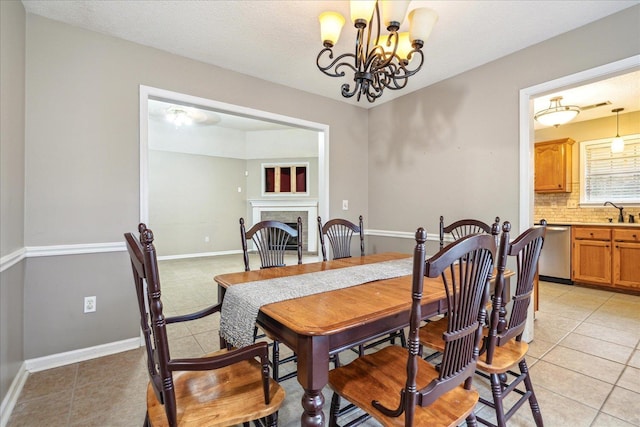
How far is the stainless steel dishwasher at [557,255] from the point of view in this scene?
434 centimetres

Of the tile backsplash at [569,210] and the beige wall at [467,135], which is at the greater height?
the beige wall at [467,135]

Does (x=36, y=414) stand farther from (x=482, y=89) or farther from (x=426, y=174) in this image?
(x=482, y=89)

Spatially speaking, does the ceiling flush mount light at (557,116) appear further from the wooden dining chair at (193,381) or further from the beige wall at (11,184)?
the beige wall at (11,184)

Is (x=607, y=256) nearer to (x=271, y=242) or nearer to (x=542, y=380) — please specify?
(x=542, y=380)

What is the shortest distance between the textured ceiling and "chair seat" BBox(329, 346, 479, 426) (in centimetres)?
219

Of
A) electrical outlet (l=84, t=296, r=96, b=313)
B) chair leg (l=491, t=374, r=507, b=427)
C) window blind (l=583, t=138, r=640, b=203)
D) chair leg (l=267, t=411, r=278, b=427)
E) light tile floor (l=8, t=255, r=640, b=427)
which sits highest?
window blind (l=583, t=138, r=640, b=203)

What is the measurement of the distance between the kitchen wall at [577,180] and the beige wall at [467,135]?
2.66 metres

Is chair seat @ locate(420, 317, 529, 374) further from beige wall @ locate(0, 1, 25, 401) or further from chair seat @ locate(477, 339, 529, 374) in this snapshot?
beige wall @ locate(0, 1, 25, 401)

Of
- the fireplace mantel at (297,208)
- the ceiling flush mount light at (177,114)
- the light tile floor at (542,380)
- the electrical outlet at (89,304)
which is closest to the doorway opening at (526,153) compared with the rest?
the light tile floor at (542,380)

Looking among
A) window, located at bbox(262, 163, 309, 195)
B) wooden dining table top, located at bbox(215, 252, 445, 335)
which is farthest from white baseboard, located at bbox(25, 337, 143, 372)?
window, located at bbox(262, 163, 309, 195)

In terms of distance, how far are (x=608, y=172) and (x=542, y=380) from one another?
4164 millimetres

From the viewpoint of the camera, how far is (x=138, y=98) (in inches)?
97.8

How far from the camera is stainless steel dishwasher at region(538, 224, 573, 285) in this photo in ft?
14.3

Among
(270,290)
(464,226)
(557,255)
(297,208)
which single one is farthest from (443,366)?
(297,208)
